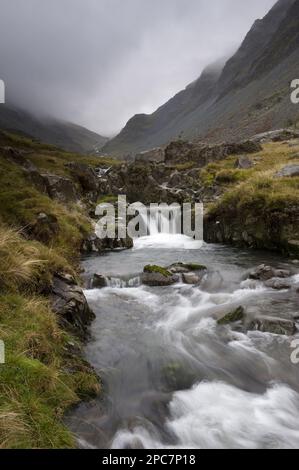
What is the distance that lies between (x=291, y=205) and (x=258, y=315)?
28.7ft

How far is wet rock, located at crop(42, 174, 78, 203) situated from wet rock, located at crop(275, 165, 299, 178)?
1292cm

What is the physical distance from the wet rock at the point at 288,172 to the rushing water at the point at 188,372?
348 inches

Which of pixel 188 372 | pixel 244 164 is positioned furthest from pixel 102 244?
pixel 244 164

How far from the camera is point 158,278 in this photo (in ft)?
43.2

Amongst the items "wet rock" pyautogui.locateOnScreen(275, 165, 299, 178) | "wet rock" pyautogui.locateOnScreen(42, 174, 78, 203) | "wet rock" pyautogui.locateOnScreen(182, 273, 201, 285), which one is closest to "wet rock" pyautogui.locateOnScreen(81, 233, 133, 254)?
"wet rock" pyautogui.locateOnScreen(42, 174, 78, 203)

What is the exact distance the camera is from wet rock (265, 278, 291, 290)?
11688mm

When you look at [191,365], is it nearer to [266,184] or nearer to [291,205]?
[291,205]

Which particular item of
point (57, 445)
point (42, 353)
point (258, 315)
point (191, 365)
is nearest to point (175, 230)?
point (258, 315)

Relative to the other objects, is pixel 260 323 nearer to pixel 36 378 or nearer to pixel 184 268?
pixel 36 378

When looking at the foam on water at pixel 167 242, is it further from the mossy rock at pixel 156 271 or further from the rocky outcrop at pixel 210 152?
the rocky outcrop at pixel 210 152

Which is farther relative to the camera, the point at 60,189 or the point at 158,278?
the point at 60,189

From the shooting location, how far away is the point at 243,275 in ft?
44.7

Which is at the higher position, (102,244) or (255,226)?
(255,226)

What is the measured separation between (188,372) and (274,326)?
2535 mm
